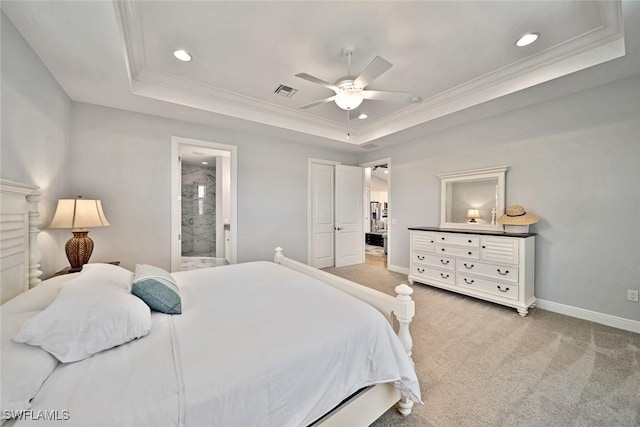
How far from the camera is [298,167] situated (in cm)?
473

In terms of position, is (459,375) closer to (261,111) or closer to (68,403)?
(68,403)

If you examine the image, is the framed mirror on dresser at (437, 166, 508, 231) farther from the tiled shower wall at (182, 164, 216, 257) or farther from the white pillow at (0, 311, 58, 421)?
the tiled shower wall at (182, 164, 216, 257)

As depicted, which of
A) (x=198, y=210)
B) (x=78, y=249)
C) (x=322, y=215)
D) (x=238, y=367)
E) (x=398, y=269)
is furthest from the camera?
(x=198, y=210)

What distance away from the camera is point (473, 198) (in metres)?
3.88

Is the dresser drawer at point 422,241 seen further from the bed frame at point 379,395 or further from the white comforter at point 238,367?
the white comforter at point 238,367

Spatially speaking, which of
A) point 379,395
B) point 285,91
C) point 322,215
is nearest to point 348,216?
point 322,215

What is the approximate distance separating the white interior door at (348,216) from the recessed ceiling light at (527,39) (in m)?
3.28

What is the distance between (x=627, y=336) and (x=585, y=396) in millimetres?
1397

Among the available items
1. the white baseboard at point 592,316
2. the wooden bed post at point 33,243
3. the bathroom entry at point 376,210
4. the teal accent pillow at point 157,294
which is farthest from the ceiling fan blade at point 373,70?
the bathroom entry at point 376,210

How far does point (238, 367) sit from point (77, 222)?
2.41m

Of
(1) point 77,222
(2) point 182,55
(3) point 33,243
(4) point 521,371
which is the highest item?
(2) point 182,55

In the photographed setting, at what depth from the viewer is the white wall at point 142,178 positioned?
3.00 m

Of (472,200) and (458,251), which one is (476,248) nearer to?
(458,251)

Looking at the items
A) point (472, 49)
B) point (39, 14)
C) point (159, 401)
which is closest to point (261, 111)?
point (39, 14)
